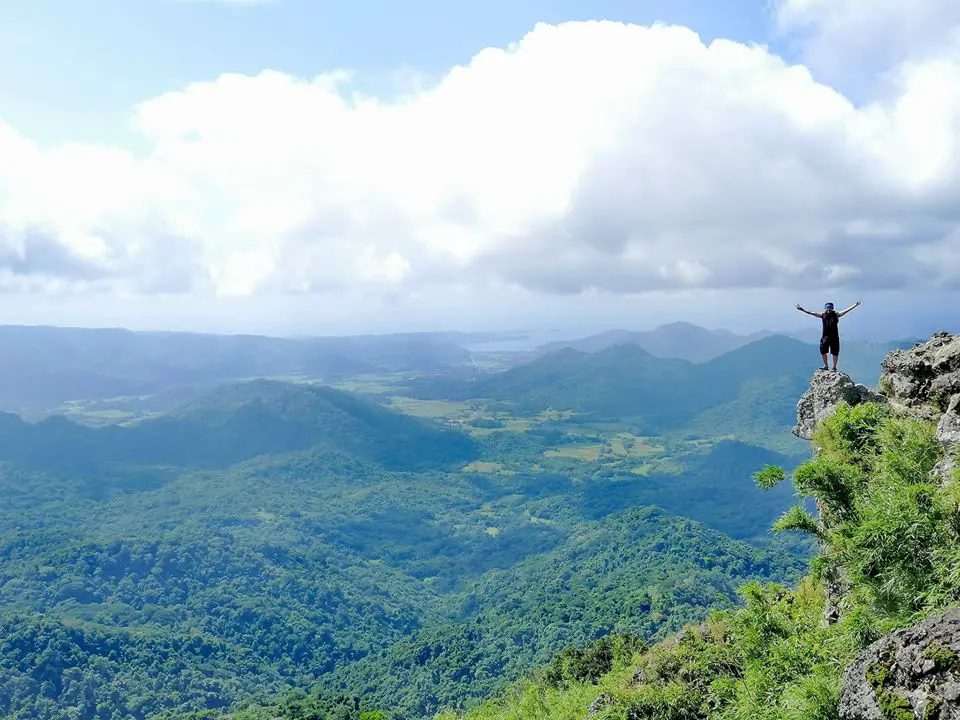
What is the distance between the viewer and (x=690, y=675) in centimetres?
2978

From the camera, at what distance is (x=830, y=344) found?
25797mm

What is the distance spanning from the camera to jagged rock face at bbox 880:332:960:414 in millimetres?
21375

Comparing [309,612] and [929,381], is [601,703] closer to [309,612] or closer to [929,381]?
[929,381]

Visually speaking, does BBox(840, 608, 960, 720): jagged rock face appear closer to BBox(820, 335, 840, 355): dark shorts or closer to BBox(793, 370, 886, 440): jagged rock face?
BBox(793, 370, 886, 440): jagged rock face

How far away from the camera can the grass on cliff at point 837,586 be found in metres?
13.4

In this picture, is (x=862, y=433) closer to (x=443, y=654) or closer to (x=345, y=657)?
(x=443, y=654)

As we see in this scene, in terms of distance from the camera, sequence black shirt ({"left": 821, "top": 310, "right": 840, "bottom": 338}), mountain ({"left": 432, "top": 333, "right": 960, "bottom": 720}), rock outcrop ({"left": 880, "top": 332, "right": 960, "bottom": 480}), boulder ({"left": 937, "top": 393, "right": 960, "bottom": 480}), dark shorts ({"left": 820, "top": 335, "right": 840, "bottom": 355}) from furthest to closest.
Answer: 1. dark shorts ({"left": 820, "top": 335, "right": 840, "bottom": 355})
2. black shirt ({"left": 821, "top": 310, "right": 840, "bottom": 338})
3. rock outcrop ({"left": 880, "top": 332, "right": 960, "bottom": 480})
4. boulder ({"left": 937, "top": 393, "right": 960, "bottom": 480})
5. mountain ({"left": 432, "top": 333, "right": 960, "bottom": 720})

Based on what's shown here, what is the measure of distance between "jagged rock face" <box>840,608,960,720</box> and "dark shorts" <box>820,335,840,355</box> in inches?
673

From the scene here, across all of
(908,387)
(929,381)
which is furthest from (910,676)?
(908,387)

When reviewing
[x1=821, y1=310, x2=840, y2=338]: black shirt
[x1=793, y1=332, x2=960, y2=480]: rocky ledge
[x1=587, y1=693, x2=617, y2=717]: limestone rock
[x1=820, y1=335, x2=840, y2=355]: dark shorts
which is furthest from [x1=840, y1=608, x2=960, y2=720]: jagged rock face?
[x1=587, y1=693, x2=617, y2=717]: limestone rock

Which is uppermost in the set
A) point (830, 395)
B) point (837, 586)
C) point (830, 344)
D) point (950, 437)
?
point (830, 344)

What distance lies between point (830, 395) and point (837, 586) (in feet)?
26.0

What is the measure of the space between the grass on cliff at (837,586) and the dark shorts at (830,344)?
385 cm

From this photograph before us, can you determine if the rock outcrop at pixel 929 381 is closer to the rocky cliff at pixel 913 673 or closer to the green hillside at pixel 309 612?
Answer: the rocky cliff at pixel 913 673
